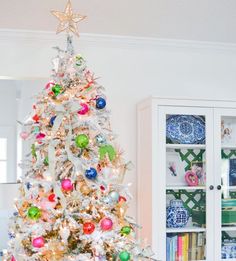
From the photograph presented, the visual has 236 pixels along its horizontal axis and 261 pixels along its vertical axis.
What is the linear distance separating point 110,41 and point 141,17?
581 millimetres

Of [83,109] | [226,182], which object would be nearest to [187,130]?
[226,182]

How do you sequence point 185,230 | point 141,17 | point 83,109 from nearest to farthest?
point 83,109, point 141,17, point 185,230

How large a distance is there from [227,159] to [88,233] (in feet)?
5.57

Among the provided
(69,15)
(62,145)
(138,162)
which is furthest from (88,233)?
(138,162)

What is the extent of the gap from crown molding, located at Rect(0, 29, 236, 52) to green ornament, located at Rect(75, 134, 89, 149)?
1.56 meters

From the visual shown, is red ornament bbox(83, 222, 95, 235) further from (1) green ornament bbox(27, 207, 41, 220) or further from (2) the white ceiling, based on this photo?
(2) the white ceiling

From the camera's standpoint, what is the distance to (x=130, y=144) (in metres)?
3.78

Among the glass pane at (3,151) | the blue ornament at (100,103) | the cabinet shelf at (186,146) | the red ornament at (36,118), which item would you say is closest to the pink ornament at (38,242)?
the red ornament at (36,118)

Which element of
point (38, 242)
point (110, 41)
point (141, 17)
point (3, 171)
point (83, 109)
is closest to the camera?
point (38, 242)

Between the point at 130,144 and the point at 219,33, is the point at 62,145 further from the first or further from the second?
the point at 219,33

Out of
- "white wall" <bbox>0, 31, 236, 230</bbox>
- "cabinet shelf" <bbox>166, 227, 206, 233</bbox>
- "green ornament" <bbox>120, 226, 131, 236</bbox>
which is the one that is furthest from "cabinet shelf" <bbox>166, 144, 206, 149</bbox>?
"green ornament" <bbox>120, 226, 131, 236</bbox>

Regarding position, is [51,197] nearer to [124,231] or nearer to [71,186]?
[71,186]

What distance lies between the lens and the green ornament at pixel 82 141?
232 centimetres

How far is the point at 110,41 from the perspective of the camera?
3.76 meters
